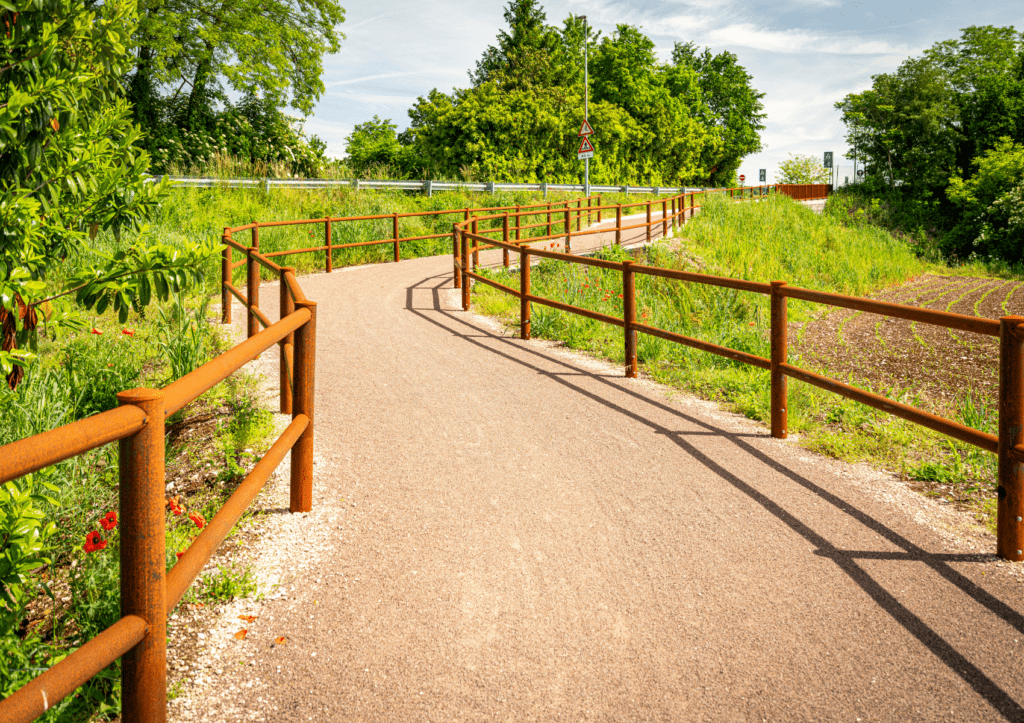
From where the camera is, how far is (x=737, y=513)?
4594 mm

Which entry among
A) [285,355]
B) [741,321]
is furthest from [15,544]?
[741,321]

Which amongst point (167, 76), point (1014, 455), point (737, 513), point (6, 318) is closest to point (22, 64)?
point (6, 318)

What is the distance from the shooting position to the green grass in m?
6.06

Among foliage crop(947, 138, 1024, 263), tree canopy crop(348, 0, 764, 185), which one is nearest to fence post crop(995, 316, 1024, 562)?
tree canopy crop(348, 0, 764, 185)

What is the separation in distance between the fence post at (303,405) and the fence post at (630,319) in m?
4.15

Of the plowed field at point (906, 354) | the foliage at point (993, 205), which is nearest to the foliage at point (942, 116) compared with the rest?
the foliage at point (993, 205)

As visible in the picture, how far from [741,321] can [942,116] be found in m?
43.3

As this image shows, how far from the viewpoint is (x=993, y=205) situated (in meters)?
40.6

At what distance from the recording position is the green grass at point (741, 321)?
239 inches

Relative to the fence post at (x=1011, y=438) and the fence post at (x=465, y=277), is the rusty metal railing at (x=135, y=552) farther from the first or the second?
the fence post at (x=465, y=277)

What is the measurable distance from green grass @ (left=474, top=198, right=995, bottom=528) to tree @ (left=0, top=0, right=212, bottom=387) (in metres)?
4.84

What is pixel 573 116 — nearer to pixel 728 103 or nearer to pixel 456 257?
pixel 456 257

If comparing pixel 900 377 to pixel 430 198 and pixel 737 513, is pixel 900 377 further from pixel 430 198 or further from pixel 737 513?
pixel 430 198

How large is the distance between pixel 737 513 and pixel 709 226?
800 inches
